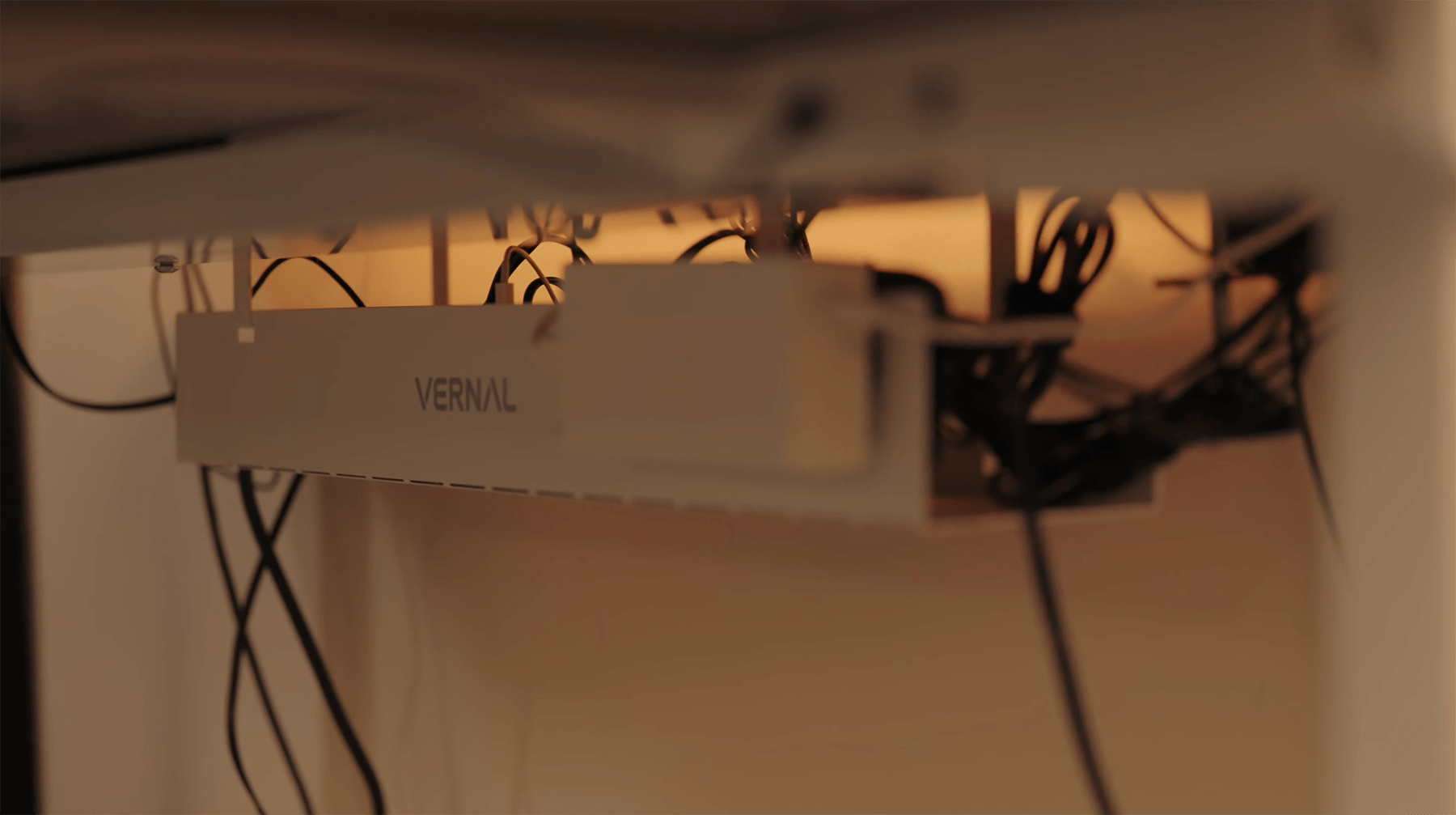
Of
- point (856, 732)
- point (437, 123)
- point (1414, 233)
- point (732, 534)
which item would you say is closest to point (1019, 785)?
point (856, 732)

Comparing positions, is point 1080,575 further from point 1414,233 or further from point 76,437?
point 76,437

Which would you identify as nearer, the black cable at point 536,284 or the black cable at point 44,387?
the black cable at point 536,284

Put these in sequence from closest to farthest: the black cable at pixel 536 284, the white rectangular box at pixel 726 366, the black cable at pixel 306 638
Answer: the white rectangular box at pixel 726 366 → the black cable at pixel 536 284 → the black cable at pixel 306 638

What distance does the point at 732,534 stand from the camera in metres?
0.74

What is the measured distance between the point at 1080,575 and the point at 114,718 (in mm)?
992

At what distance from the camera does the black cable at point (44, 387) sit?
3.19ft

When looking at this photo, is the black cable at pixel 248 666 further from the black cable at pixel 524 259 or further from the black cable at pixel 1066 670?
the black cable at pixel 1066 670

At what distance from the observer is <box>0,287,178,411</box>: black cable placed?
972 mm

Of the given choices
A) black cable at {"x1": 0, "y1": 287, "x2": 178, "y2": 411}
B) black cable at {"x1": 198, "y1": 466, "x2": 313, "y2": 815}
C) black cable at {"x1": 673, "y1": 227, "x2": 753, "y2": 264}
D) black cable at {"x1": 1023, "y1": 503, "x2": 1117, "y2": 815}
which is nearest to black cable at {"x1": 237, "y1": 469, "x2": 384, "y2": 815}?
black cable at {"x1": 198, "y1": 466, "x2": 313, "y2": 815}

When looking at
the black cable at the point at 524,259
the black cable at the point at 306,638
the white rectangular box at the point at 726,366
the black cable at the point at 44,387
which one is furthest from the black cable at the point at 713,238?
the black cable at the point at 44,387

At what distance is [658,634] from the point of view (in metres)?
0.79

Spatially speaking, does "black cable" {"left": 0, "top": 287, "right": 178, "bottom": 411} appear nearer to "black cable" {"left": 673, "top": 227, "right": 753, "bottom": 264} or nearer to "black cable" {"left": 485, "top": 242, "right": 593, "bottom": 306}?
"black cable" {"left": 485, "top": 242, "right": 593, "bottom": 306}

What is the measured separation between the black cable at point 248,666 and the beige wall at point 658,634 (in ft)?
0.06

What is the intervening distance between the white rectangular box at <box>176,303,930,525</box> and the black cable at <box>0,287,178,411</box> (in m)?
0.28
